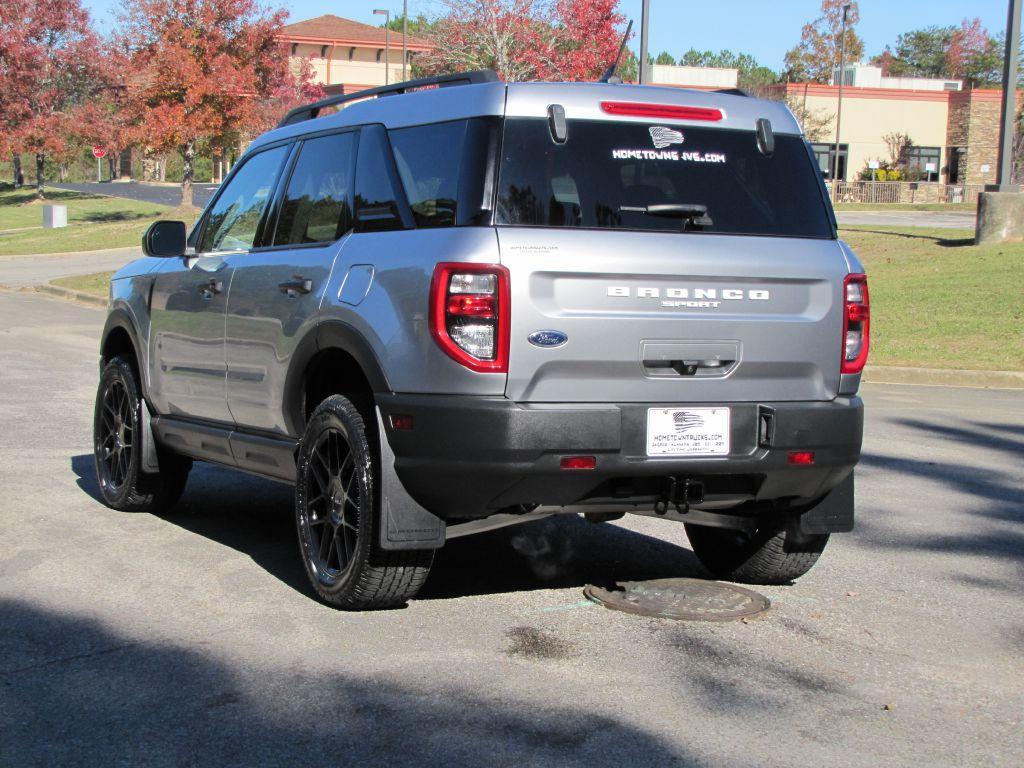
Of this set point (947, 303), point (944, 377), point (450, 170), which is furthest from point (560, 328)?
point (947, 303)

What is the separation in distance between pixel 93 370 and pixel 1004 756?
12.2 metres

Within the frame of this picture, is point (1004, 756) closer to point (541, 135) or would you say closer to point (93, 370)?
point (541, 135)

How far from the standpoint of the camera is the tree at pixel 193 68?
39188mm

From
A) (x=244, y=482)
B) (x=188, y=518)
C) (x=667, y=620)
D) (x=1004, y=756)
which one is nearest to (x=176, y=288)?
(x=188, y=518)

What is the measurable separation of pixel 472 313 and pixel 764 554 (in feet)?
6.70

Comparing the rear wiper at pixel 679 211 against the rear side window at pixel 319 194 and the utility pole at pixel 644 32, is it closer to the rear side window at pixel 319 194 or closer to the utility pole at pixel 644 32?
the rear side window at pixel 319 194

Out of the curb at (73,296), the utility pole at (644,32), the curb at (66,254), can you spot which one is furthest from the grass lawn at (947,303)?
the curb at (66,254)

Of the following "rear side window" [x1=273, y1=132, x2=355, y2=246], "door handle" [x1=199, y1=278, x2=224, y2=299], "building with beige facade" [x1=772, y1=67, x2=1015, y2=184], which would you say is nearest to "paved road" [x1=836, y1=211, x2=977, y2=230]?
"building with beige facade" [x1=772, y1=67, x2=1015, y2=184]

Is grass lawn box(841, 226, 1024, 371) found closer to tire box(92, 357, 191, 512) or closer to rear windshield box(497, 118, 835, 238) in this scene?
tire box(92, 357, 191, 512)

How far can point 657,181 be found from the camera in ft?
18.1

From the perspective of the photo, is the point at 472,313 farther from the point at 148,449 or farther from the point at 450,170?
the point at 148,449

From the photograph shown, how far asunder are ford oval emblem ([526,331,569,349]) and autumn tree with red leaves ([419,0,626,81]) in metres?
26.5

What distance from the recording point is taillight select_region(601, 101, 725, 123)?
5.49 meters

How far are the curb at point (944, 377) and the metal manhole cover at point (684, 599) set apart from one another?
9.46m
